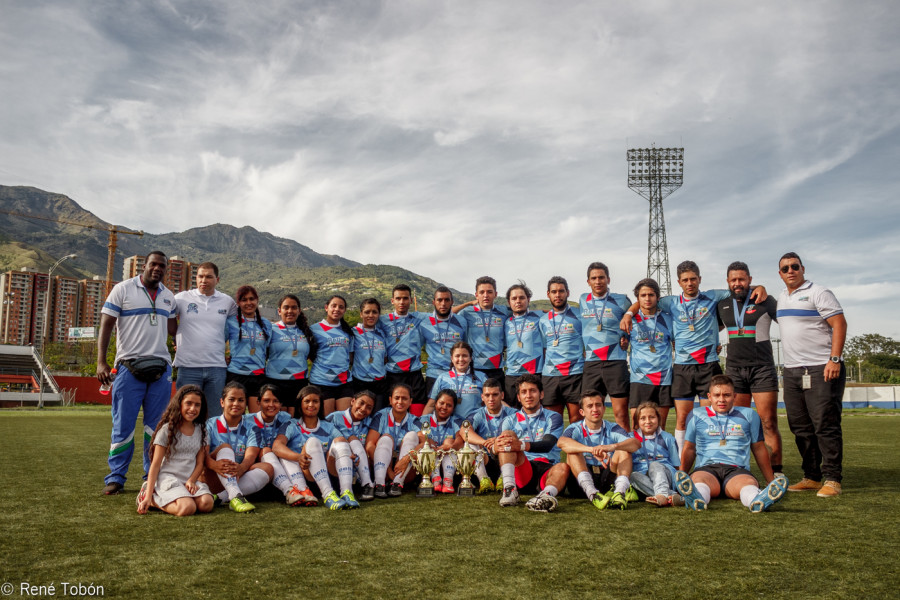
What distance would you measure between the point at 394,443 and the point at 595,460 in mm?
1856

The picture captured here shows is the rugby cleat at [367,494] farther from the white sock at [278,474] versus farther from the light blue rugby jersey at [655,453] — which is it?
the light blue rugby jersey at [655,453]

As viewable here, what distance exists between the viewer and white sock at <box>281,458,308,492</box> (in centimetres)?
510

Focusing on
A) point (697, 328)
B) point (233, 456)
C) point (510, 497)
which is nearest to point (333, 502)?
point (233, 456)

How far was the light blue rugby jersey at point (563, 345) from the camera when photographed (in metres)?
6.66

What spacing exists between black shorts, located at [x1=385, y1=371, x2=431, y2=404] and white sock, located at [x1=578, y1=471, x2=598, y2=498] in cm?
243

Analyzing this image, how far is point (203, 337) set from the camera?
20.2 ft

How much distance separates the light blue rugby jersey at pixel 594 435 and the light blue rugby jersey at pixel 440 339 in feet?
6.39

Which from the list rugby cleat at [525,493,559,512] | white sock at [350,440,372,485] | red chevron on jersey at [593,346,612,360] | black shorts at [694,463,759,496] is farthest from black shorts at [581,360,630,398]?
white sock at [350,440,372,485]

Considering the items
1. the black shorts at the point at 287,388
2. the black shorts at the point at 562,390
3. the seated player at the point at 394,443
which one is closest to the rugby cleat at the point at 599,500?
the seated player at the point at 394,443

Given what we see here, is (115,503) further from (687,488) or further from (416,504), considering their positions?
(687,488)

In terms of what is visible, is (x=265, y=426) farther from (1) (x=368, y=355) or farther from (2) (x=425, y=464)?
(1) (x=368, y=355)

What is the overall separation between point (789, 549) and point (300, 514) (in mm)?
3243

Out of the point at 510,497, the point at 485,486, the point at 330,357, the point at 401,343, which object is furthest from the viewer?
the point at 401,343

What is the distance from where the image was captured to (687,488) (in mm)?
4660
